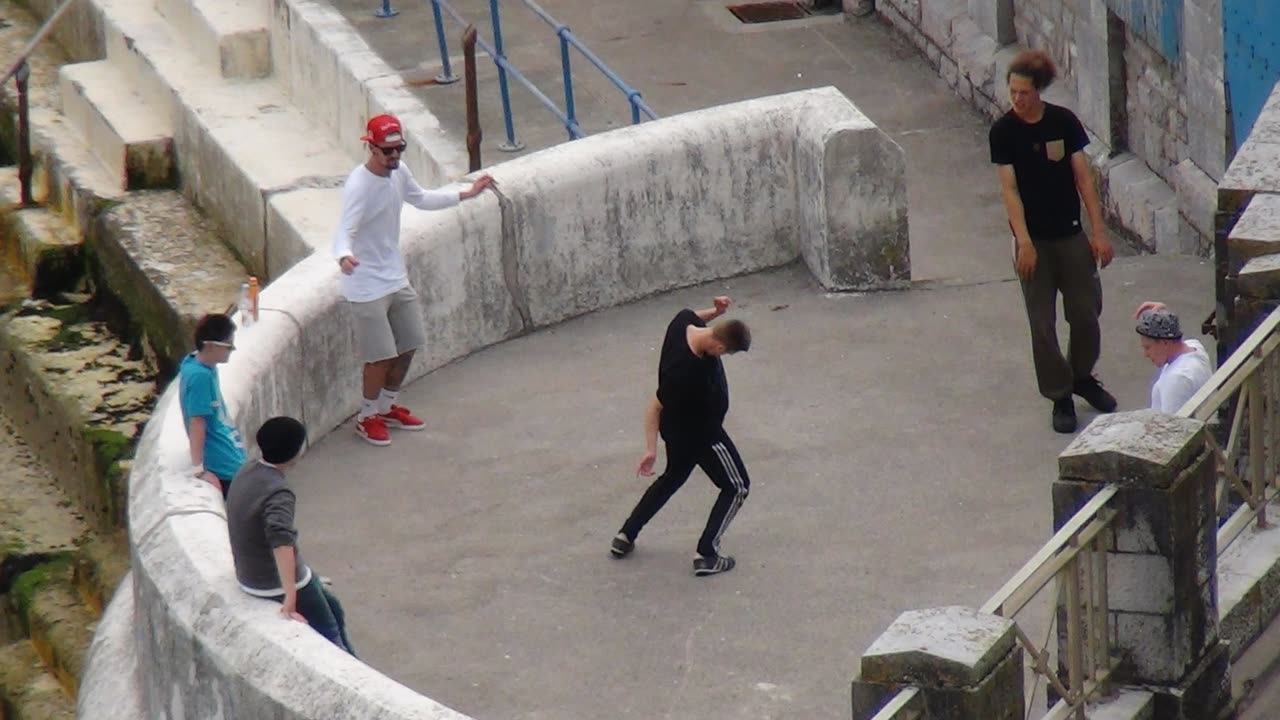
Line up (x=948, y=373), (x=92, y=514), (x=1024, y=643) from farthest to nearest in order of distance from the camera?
(x=92, y=514), (x=948, y=373), (x=1024, y=643)

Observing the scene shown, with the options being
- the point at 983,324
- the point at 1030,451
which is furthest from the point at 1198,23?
the point at 1030,451

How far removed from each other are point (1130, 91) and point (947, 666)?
7.43 metres

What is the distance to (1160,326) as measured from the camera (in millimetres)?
8617

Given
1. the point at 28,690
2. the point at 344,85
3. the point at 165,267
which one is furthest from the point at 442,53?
the point at 28,690

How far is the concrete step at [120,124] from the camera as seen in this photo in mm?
16125

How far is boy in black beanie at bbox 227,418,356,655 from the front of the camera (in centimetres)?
784

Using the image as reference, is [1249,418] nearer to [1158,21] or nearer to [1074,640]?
[1074,640]

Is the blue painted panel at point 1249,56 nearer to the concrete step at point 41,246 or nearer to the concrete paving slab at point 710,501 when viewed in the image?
the concrete paving slab at point 710,501

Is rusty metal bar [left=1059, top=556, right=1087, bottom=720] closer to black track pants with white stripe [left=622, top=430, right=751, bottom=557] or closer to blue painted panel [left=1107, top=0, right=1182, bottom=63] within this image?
black track pants with white stripe [left=622, top=430, right=751, bottom=557]

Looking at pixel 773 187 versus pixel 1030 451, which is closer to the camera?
pixel 1030 451

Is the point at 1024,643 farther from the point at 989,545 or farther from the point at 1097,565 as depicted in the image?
the point at 989,545

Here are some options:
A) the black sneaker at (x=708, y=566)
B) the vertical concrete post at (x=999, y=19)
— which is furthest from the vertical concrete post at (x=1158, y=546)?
the vertical concrete post at (x=999, y=19)

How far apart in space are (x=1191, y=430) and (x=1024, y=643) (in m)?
1.00

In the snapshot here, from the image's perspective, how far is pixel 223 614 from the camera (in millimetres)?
8031
